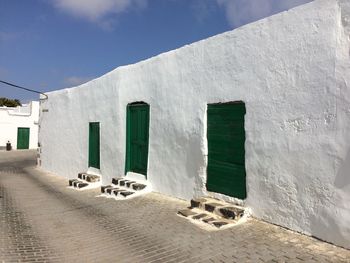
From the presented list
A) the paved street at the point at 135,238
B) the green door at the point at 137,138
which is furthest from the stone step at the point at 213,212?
the green door at the point at 137,138

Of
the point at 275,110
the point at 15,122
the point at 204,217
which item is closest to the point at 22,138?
the point at 15,122

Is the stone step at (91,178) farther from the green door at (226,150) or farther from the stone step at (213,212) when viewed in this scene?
the green door at (226,150)

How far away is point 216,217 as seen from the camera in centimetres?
635

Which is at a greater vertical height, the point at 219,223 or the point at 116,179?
the point at 116,179

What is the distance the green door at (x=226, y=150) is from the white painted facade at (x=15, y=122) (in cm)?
2801

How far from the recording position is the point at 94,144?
11992 millimetres

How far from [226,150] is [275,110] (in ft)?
4.56

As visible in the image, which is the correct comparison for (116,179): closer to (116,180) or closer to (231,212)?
(116,180)

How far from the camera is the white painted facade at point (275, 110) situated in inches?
195

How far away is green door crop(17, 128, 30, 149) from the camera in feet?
105

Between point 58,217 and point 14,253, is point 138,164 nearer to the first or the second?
point 58,217

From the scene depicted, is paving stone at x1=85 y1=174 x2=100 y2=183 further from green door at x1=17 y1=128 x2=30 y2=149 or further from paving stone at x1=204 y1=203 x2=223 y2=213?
green door at x1=17 y1=128 x2=30 y2=149

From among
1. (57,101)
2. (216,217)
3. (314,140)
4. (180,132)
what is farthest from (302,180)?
(57,101)

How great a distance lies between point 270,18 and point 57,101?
11056mm
